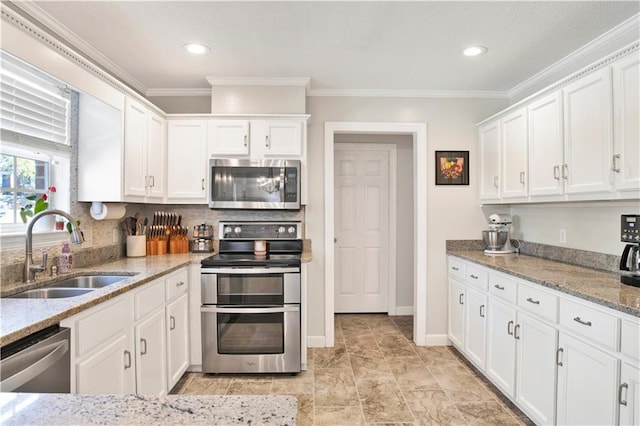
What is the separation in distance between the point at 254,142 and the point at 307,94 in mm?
742

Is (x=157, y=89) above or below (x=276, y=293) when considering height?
above

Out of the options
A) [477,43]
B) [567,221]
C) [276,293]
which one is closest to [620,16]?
[477,43]

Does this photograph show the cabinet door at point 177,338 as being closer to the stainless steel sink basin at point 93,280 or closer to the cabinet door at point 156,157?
the stainless steel sink basin at point 93,280

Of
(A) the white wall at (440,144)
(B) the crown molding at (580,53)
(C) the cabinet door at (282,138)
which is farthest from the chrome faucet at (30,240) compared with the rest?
(B) the crown molding at (580,53)

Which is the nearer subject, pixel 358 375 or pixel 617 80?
pixel 617 80

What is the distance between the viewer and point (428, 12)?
78.5 inches

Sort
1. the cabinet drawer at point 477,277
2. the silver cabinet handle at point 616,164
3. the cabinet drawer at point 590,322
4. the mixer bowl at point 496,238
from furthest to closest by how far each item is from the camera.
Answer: the mixer bowl at point 496,238
the cabinet drawer at point 477,277
the silver cabinet handle at point 616,164
the cabinet drawer at point 590,322

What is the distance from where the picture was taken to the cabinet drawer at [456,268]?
3023 millimetres

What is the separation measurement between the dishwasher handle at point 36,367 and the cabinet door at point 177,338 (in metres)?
1.00

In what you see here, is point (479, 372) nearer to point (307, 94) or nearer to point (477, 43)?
point (477, 43)

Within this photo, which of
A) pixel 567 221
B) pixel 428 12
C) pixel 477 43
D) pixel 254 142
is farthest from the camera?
pixel 254 142

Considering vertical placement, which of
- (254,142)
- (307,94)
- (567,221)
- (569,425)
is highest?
(307,94)

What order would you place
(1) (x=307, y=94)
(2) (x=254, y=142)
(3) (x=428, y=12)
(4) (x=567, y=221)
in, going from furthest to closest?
(1) (x=307, y=94) → (2) (x=254, y=142) → (4) (x=567, y=221) → (3) (x=428, y=12)

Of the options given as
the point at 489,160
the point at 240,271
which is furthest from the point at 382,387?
the point at 489,160
